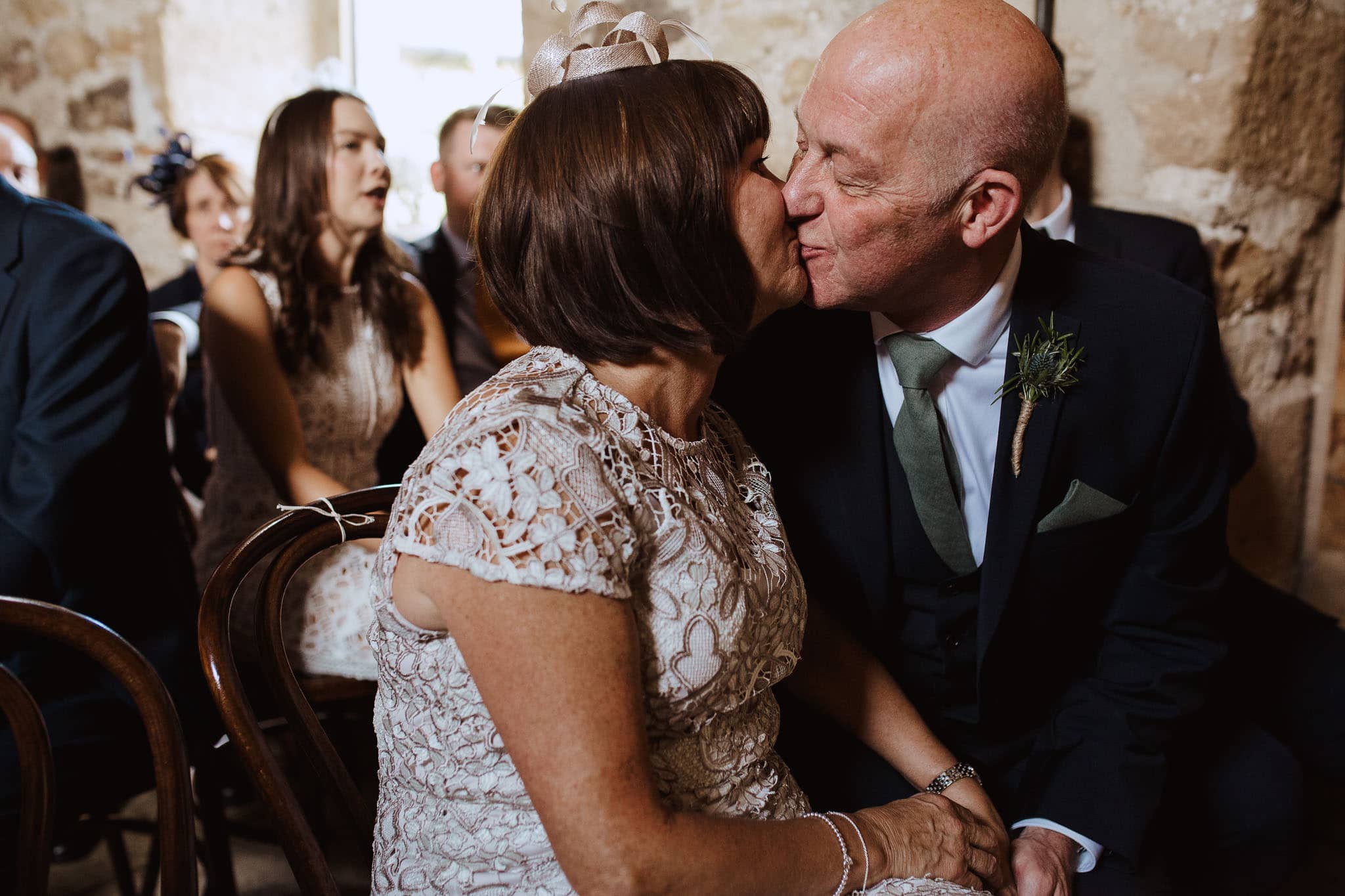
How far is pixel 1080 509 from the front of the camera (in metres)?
1.62

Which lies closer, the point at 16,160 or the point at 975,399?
the point at 975,399

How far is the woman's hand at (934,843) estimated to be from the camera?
1270 millimetres

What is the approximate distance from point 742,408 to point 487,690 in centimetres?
83

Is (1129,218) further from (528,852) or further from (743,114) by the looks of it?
(528,852)

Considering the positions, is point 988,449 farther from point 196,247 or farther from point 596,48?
point 196,247

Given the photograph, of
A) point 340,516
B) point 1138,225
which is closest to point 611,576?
point 340,516

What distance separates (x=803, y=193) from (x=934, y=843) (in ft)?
2.98

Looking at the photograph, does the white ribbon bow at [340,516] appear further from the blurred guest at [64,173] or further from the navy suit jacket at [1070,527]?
the blurred guest at [64,173]

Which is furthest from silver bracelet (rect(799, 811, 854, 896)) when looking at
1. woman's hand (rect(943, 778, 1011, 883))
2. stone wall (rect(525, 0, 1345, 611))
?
stone wall (rect(525, 0, 1345, 611))

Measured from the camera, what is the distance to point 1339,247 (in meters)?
2.81

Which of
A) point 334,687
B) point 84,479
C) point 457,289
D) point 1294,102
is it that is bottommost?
point 334,687

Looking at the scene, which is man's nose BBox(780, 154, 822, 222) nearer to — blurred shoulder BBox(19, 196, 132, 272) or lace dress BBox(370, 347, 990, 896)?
lace dress BBox(370, 347, 990, 896)

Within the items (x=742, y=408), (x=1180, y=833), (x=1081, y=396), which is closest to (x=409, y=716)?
(x=742, y=408)

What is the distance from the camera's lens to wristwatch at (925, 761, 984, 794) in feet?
4.99
